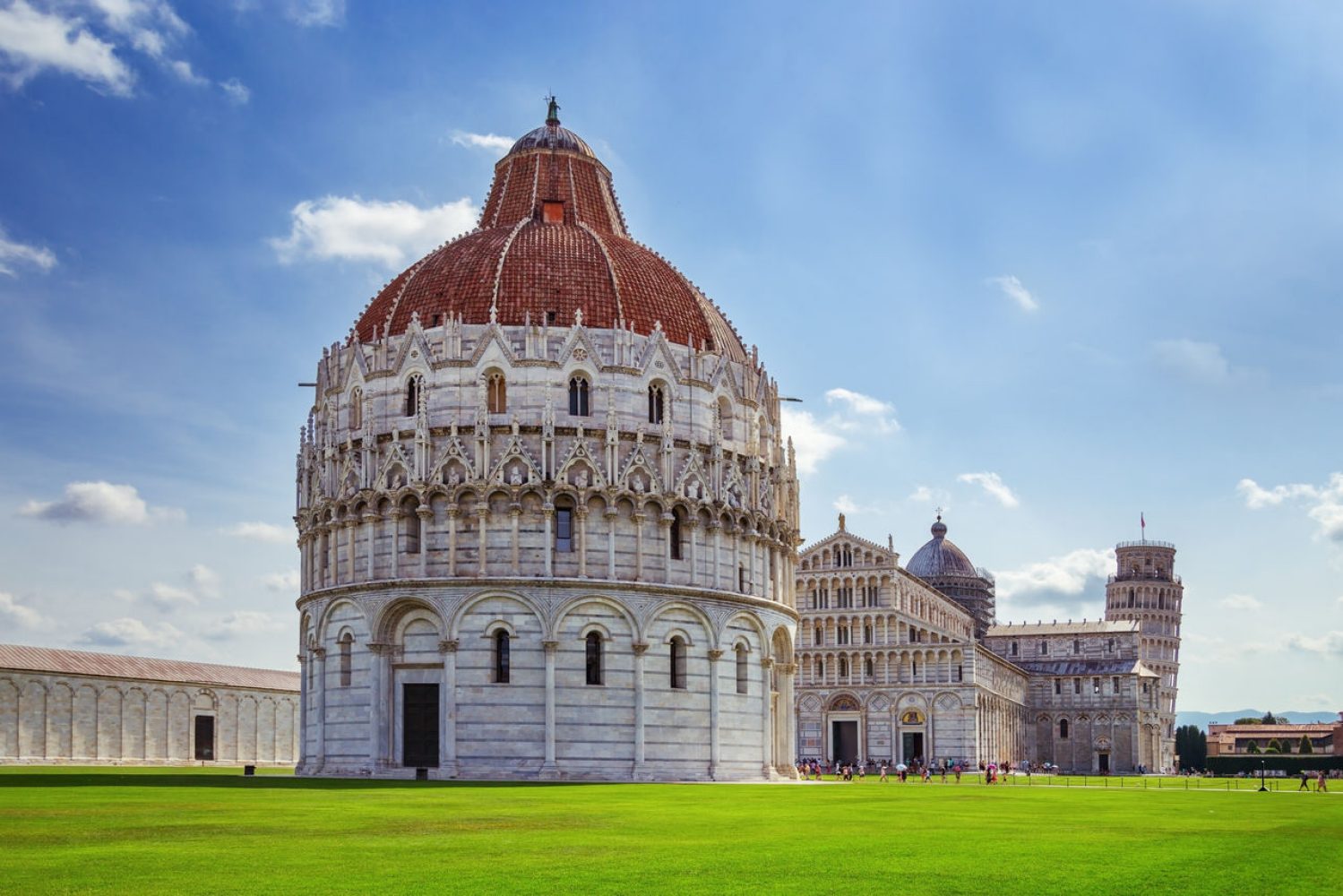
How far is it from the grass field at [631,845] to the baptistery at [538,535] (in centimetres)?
1895

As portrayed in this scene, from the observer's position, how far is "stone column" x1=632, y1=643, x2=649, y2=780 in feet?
209

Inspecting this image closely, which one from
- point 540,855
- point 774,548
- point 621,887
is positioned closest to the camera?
point 621,887

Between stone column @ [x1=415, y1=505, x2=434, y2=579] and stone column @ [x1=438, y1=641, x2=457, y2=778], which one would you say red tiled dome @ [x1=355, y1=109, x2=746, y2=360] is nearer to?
stone column @ [x1=415, y1=505, x2=434, y2=579]

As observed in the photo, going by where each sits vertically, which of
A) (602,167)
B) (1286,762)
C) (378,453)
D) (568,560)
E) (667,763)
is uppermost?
(602,167)

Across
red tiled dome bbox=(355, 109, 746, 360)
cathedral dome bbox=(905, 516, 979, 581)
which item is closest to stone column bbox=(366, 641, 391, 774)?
red tiled dome bbox=(355, 109, 746, 360)

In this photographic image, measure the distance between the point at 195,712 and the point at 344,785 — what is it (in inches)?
2314

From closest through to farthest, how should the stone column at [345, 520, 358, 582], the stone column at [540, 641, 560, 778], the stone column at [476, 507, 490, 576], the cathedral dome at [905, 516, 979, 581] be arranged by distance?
the stone column at [540, 641, 560, 778]
the stone column at [476, 507, 490, 576]
the stone column at [345, 520, 358, 582]
the cathedral dome at [905, 516, 979, 581]

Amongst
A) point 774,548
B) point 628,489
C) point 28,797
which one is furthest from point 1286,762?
point 28,797

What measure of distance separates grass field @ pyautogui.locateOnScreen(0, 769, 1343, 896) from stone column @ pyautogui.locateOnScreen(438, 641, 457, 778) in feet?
59.9

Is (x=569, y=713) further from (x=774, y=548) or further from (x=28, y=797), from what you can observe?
(x=28, y=797)

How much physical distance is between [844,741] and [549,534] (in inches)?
2898

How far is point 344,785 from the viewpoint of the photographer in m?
52.2

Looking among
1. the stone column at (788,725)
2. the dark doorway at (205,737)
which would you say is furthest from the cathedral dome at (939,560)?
the stone column at (788,725)

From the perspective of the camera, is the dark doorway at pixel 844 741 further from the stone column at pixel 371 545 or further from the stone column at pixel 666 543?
the stone column at pixel 371 545
